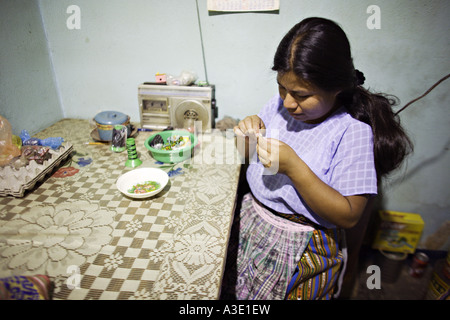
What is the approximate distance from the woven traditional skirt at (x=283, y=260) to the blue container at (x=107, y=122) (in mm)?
1012

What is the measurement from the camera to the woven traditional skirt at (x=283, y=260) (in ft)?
3.43

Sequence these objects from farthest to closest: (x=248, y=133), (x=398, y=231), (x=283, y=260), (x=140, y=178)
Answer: (x=398, y=231) < (x=140, y=178) < (x=248, y=133) < (x=283, y=260)

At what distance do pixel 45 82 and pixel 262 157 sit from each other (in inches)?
68.1

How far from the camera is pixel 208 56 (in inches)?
66.4

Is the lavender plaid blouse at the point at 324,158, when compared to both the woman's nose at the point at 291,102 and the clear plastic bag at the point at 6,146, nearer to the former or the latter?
the woman's nose at the point at 291,102

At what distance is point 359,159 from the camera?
2.81 feet

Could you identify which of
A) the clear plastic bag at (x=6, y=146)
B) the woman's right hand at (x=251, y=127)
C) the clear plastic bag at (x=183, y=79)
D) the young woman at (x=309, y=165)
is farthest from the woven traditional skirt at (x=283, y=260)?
the clear plastic bag at (x=6, y=146)

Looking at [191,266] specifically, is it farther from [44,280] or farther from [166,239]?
[44,280]

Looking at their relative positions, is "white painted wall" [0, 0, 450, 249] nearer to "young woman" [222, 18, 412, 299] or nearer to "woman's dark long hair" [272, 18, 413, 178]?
"young woman" [222, 18, 412, 299]

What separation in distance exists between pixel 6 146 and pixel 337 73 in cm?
154

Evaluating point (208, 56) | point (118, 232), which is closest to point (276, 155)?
point (118, 232)

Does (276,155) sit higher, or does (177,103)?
(177,103)

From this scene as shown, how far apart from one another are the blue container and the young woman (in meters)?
0.82

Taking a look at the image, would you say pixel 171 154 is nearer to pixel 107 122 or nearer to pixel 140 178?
pixel 140 178
